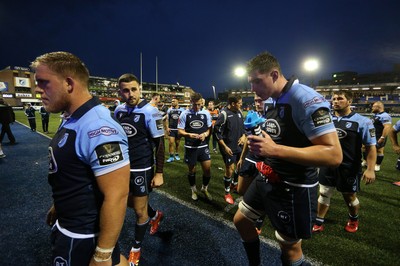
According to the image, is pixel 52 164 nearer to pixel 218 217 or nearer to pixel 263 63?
pixel 263 63

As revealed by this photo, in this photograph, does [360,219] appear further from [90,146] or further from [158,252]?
[90,146]

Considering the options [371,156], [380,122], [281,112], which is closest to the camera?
[281,112]

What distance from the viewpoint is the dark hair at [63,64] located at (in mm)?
1503

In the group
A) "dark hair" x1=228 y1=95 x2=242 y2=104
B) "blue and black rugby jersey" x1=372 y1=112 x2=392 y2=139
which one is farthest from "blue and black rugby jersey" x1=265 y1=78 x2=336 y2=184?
"blue and black rugby jersey" x1=372 y1=112 x2=392 y2=139

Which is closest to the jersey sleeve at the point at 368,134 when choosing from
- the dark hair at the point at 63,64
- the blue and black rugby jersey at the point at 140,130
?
the blue and black rugby jersey at the point at 140,130

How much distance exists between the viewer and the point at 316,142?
184 centimetres

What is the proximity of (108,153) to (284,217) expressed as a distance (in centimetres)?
186

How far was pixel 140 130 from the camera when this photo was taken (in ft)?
11.1

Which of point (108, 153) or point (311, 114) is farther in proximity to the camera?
point (311, 114)

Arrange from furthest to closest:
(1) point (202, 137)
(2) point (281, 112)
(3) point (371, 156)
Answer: (1) point (202, 137) → (3) point (371, 156) → (2) point (281, 112)

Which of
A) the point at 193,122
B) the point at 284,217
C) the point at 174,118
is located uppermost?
the point at 193,122

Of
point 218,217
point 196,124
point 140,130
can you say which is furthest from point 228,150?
point 140,130

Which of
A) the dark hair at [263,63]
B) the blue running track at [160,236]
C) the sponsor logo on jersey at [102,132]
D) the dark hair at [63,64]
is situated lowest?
the blue running track at [160,236]

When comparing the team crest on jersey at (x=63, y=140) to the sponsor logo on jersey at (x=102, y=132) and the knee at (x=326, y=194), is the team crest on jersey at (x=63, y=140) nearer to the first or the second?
the sponsor logo on jersey at (x=102, y=132)
